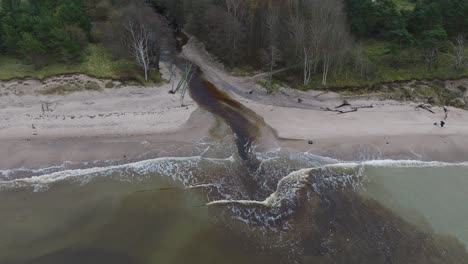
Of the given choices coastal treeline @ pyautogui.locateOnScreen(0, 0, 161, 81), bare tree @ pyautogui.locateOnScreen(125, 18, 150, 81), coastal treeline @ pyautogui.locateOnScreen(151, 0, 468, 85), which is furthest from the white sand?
coastal treeline @ pyautogui.locateOnScreen(151, 0, 468, 85)

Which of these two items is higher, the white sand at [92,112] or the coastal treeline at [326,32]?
the coastal treeline at [326,32]

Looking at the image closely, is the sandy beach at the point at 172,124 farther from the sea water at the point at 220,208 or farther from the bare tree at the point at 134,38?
the bare tree at the point at 134,38

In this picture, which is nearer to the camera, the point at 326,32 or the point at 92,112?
the point at 92,112

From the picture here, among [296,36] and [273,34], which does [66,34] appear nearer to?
[273,34]

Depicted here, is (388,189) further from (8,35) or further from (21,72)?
(8,35)

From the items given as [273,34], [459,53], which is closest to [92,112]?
[273,34]

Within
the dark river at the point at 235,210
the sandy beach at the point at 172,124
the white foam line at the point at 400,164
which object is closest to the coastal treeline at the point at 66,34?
the sandy beach at the point at 172,124

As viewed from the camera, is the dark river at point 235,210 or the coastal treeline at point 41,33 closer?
the dark river at point 235,210
